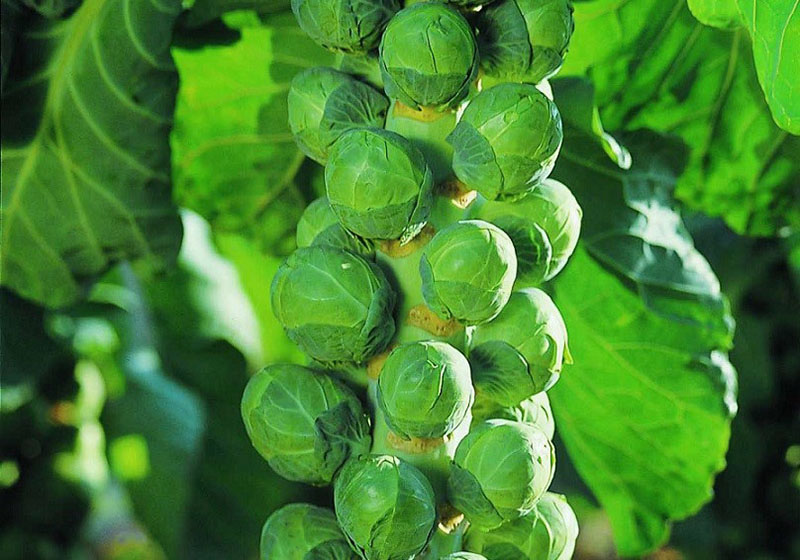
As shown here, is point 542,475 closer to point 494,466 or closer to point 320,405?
point 494,466

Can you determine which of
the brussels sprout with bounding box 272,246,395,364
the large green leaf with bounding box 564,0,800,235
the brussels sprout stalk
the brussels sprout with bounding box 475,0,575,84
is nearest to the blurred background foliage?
the large green leaf with bounding box 564,0,800,235

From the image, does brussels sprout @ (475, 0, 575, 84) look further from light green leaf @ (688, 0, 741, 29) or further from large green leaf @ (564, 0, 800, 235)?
large green leaf @ (564, 0, 800, 235)

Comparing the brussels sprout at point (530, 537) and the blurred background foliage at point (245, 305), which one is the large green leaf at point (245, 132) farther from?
the brussels sprout at point (530, 537)

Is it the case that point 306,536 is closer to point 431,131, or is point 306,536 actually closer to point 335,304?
point 335,304

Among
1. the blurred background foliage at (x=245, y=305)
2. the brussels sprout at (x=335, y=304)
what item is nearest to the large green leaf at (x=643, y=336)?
the blurred background foliage at (x=245, y=305)

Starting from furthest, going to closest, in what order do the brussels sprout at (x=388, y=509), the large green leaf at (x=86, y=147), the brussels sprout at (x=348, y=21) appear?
the large green leaf at (x=86, y=147)
the brussels sprout at (x=348, y=21)
the brussels sprout at (x=388, y=509)

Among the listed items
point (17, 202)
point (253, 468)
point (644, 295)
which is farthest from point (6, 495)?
point (644, 295)
